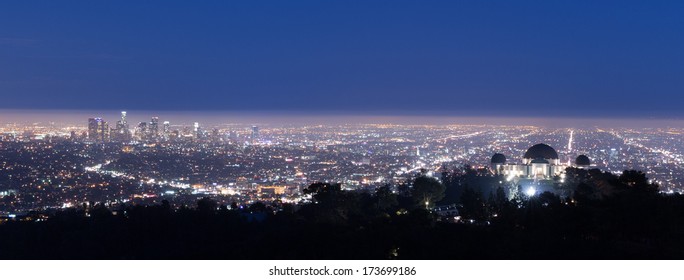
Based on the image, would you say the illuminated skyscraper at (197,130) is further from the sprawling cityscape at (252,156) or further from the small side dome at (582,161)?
the small side dome at (582,161)

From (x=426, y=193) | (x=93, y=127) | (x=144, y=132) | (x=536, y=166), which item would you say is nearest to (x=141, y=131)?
(x=144, y=132)

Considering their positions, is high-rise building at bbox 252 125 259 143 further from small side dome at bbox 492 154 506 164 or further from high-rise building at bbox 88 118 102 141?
small side dome at bbox 492 154 506 164

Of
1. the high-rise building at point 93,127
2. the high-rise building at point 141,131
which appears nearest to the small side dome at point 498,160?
the high-rise building at point 141,131

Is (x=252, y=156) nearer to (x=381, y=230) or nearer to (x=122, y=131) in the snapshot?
(x=122, y=131)

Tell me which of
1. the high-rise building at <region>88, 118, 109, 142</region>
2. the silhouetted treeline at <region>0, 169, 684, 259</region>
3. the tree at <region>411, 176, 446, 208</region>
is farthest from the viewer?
the high-rise building at <region>88, 118, 109, 142</region>

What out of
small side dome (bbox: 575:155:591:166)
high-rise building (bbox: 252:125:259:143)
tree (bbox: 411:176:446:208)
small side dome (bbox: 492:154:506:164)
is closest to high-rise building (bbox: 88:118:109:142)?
high-rise building (bbox: 252:125:259:143)
